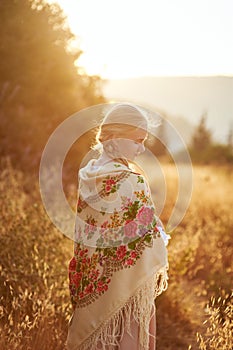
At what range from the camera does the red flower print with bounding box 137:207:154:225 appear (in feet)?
10.3

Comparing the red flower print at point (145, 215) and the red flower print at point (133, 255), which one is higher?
the red flower print at point (145, 215)

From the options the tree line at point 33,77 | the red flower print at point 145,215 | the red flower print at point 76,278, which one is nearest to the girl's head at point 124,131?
the red flower print at point 145,215

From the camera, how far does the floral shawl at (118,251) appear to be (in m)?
3.13

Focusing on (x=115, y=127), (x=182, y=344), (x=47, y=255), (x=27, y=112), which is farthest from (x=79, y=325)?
(x=27, y=112)

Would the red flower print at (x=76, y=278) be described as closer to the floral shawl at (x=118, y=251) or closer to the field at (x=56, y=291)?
the floral shawl at (x=118, y=251)

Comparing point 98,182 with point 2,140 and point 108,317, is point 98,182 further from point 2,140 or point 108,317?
point 2,140

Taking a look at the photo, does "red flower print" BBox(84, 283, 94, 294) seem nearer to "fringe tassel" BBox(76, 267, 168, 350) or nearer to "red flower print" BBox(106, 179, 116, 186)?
"fringe tassel" BBox(76, 267, 168, 350)

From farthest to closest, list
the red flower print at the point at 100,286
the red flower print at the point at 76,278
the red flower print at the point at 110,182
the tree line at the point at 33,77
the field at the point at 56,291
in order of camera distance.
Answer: the tree line at the point at 33,77 → the field at the point at 56,291 → the red flower print at the point at 76,278 → the red flower print at the point at 100,286 → the red flower print at the point at 110,182

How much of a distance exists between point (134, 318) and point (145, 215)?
1.89 feet

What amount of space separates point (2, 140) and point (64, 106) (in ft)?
5.54

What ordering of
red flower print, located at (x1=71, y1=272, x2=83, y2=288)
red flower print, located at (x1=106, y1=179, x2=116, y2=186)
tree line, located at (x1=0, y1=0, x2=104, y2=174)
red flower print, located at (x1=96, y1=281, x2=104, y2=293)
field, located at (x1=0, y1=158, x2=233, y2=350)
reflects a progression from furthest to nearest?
tree line, located at (x1=0, y1=0, x2=104, y2=174)
field, located at (x1=0, y1=158, x2=233, y2=350)
red flower print, located at (x1=71, y1=272, x2=83, y2=288)
red flower print, located at (x1=96, y1=281, x2=104, y2=293)
red flower print, located at (x1=106, y1=179, x2=116, y2=186)

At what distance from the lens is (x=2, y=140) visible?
9.71 m

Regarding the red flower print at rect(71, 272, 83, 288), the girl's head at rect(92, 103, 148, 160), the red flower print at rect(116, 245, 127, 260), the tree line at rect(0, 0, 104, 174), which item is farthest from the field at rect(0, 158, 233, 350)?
the tree line at rect(0, 0, 104, 174)

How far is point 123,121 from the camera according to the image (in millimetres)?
3133
